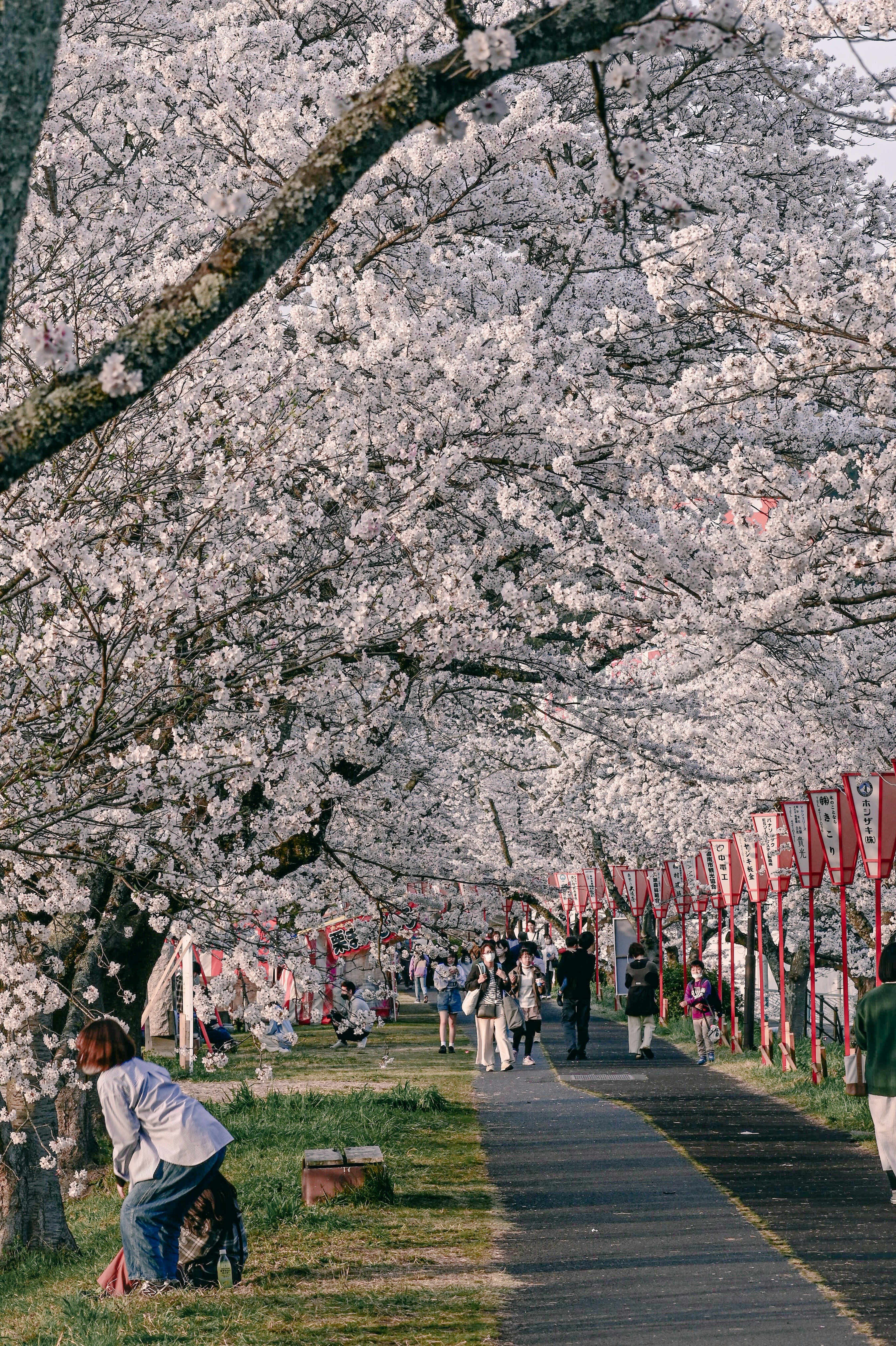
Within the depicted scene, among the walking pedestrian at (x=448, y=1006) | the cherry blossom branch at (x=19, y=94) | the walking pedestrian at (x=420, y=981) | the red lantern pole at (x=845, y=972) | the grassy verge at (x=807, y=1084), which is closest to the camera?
the cherry blossom branch at (x=19, y=94)

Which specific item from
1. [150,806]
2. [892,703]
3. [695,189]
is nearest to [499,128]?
[695,189]

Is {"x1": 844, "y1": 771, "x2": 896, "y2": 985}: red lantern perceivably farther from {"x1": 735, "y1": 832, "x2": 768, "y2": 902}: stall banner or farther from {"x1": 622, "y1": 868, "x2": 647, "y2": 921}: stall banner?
{"x1": 622, "y1": 868, "x2": 647, "y2": 921}: stall banner

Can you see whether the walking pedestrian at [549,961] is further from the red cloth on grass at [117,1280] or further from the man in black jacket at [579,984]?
the red cloth on grass at [117,1280]

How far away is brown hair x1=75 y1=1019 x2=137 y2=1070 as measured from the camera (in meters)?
7.30

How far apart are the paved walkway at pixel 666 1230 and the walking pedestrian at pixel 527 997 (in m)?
5.16

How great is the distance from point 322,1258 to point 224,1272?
702 millimetres

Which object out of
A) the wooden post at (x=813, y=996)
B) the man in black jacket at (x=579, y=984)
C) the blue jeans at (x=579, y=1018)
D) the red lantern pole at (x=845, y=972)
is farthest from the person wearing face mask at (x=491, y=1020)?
the red lantern pole at (x=845, y=972)

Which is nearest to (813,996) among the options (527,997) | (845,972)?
(845,972)

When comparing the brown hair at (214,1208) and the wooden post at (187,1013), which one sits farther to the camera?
the wooden post at (187,1013)

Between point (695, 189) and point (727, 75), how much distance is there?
1.48m

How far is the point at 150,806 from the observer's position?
9.30 meters

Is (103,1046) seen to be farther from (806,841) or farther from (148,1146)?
(806,841)

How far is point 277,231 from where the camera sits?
365 cm

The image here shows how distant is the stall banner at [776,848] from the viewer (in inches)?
769
